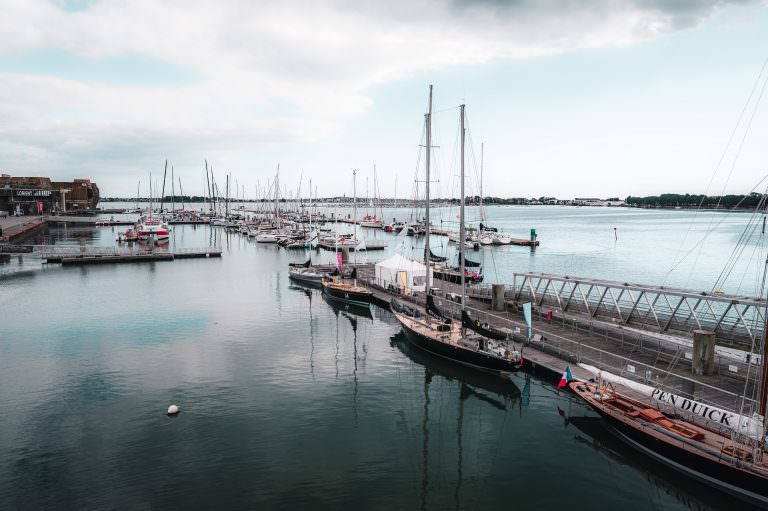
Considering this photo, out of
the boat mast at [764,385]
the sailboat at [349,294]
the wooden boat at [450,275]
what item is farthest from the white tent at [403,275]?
the boat mast at [764,385]

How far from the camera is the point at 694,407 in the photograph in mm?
19719

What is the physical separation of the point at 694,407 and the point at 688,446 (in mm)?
2598

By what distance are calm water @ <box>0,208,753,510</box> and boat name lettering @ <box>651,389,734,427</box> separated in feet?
9.48

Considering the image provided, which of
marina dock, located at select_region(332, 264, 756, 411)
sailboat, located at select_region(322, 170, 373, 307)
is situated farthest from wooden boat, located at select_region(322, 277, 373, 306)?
marina dock, located at select_region(332, 264, 756, 411)

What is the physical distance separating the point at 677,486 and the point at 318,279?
1989 inches

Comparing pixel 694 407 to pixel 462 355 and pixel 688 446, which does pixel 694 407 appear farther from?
pixel 462 355

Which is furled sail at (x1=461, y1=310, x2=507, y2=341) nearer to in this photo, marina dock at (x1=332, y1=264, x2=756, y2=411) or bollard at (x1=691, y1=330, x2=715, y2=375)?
marina dock at (x1=332, y1=264, x2=756, y2=411)

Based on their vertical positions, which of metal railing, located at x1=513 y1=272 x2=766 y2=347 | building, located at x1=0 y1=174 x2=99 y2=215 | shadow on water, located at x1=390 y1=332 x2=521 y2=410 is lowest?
shadow on water, located at x1=390 y1=332 x2=521 y2=410

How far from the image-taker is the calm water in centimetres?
1798

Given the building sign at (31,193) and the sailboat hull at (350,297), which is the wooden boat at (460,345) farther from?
the building sign at (31,193)

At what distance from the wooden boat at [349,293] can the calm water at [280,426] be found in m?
5.82

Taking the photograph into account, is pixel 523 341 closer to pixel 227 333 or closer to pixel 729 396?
pixel 729 396

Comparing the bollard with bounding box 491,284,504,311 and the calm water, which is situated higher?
the bollard with bounding box 491,284,504,311

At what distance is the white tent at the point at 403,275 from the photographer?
165ft
